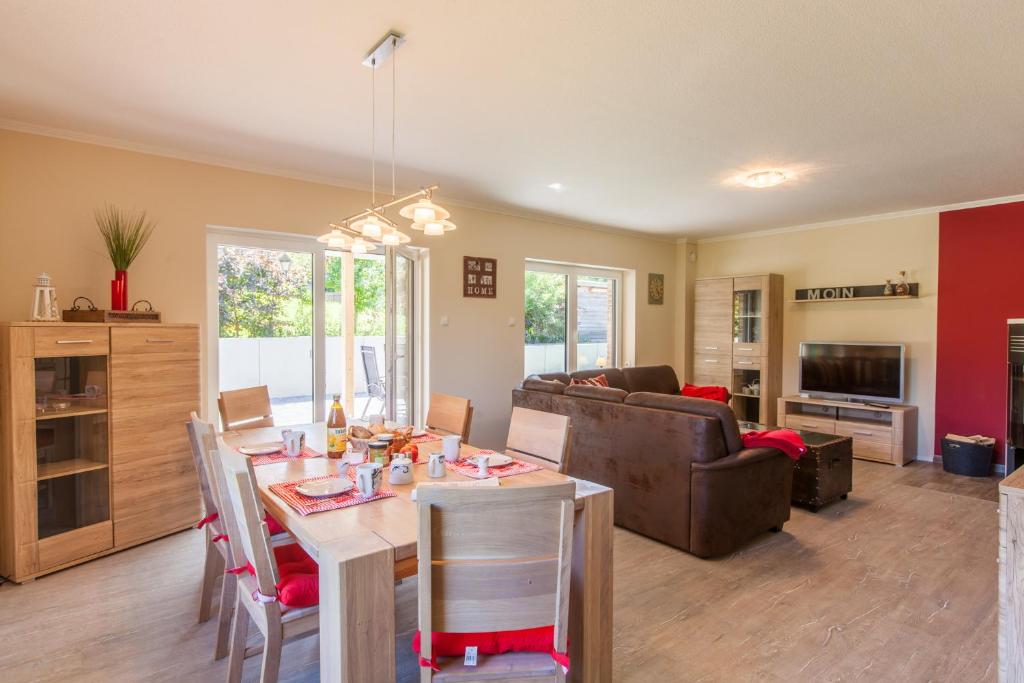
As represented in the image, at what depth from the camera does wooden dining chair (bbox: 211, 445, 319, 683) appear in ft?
4.91

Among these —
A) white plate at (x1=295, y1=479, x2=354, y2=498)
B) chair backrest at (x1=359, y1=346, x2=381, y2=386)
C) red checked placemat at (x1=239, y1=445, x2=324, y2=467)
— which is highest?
chair backrest at (x1=359, y1=346, x2=381, y2=386)

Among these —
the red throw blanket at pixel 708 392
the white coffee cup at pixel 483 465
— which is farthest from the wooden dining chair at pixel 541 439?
the red throw blanket at pixel 708 392

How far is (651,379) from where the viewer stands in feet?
19.1

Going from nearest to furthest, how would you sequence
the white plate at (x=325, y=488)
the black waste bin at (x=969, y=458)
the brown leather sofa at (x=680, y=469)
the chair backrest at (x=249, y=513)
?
the chair backrest at (x=249, y=513) → the white plate at (x=325, y=488) → the brown leather sofa at (x=680, y=469) → the black waste bin at (x=969, y=458)

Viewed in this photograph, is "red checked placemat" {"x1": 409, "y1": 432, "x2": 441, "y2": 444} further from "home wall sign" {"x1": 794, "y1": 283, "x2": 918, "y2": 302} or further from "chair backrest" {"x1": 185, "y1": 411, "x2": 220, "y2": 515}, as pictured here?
"home wall sign" {"x1": 794, "y1": 283, "x2": 918, "y2": 302}

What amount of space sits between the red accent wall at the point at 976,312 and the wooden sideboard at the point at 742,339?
1.48 metres

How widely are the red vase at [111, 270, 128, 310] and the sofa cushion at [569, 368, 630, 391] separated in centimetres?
350

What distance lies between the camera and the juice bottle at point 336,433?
2309 millimetres

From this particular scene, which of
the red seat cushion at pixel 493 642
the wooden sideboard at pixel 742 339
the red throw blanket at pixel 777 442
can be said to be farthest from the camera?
the wooden sideboard at pixel 742 339

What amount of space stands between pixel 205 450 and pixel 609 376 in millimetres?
3970

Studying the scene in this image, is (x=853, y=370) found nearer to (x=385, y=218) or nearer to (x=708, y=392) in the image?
(x=708, y=392)

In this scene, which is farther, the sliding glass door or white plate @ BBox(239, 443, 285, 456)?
the sliding glass door

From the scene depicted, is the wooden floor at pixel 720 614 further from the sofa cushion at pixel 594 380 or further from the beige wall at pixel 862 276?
the beige wall at pixel 862 276

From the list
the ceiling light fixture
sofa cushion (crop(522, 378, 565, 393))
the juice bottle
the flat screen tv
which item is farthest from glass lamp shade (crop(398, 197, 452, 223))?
the flat screen tv
